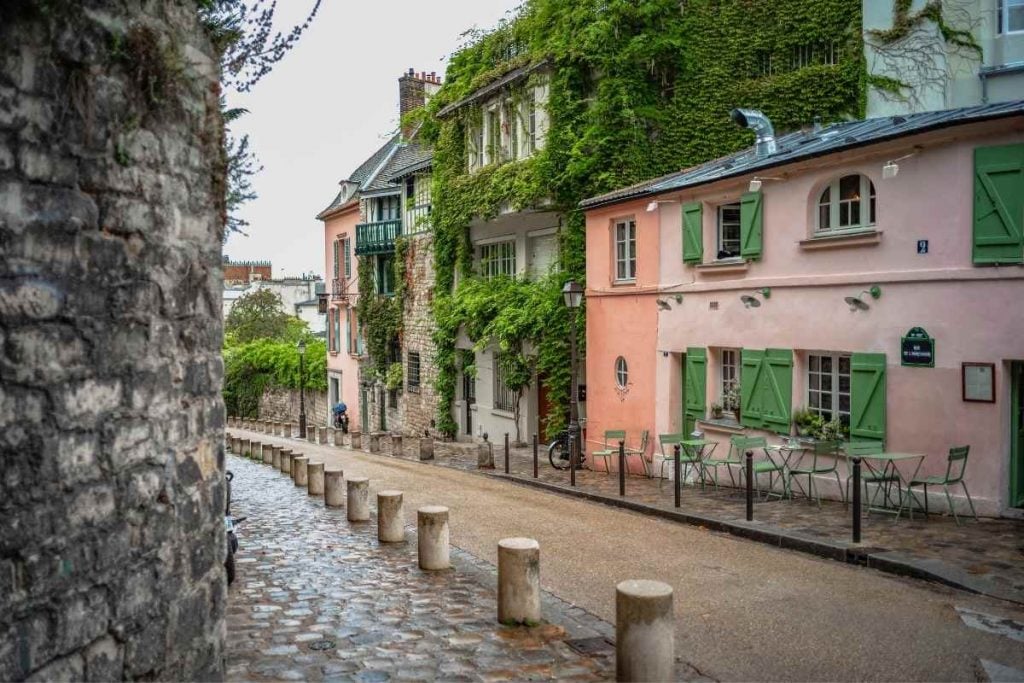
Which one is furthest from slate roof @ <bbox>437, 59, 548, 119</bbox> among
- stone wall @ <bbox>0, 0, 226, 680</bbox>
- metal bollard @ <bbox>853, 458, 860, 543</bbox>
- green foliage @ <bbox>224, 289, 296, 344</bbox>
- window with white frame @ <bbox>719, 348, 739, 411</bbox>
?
green foliage @ <bbox>224, 289, 296, 344</bbox>

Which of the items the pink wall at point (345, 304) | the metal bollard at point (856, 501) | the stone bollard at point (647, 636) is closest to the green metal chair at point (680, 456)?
the metal bollard at point (856, 501)

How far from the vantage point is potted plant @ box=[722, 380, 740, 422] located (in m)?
15.9

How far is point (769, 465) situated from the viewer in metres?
14.5

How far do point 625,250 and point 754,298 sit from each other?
4.38 metres

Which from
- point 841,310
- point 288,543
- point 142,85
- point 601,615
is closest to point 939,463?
point 841,310

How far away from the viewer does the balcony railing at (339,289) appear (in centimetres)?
3944

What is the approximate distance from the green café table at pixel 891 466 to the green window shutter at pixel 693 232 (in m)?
5.05

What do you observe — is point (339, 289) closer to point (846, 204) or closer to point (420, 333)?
point (420, 333)

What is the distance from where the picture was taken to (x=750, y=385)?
15.3m

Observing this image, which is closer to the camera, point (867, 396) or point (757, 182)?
point (867, 396)

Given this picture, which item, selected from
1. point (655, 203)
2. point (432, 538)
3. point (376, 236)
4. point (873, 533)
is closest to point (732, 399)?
point (655, 203)

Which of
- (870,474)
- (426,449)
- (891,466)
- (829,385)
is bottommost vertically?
(426,449)

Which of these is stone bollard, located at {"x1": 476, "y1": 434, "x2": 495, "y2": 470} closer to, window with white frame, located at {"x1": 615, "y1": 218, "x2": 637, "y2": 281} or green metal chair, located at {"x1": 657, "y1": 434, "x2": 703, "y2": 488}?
green metal chair, located at {"x1": 657, "y1": 434, "x2": 703, "y2": 488}

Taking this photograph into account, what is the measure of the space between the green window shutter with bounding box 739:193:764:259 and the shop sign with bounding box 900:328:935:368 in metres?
3.34
